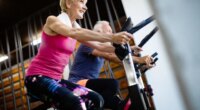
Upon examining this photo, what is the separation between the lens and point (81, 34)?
3.86 ft

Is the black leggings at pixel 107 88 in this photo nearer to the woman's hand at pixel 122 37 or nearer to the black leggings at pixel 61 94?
the black leggings at pixel 61 94

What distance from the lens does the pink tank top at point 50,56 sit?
51.4 inches

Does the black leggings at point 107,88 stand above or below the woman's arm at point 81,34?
below

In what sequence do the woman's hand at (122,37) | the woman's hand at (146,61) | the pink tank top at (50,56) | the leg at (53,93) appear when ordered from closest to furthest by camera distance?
the woman's hand at (122,37), the leg at (53,93), the pink tank top at (50,56), the woman's hand at (146,61)

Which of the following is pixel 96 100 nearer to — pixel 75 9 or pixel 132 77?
pixel 132 77

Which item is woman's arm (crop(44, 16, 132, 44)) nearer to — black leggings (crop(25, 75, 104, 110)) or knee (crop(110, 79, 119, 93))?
black leggings (crop(25, 75, 104, 110))

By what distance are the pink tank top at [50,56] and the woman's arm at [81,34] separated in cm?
5

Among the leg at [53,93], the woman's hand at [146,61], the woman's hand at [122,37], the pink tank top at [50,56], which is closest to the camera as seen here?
the woman's hand at [122,37]

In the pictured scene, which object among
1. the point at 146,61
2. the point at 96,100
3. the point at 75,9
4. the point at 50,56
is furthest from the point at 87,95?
the point at 75,9

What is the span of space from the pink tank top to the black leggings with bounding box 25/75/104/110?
0.05m

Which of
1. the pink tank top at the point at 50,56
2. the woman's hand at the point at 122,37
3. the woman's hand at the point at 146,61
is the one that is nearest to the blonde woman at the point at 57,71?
the pink tank top at the point at 50,56

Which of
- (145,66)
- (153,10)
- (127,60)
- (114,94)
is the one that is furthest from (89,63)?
(153,10)

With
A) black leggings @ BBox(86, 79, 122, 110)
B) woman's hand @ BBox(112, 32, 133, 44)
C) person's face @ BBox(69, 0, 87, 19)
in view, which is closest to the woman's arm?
woman's hand @ BBox(112, 32, 133, 44)

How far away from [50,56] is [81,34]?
0.27m
